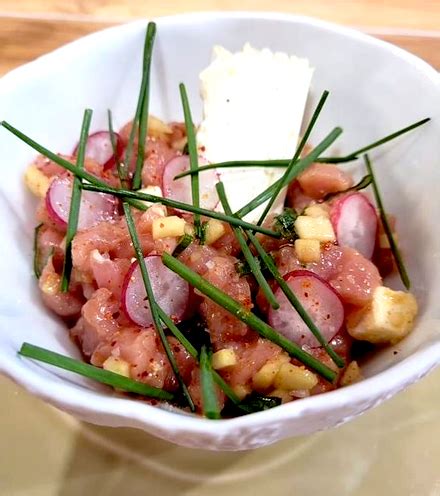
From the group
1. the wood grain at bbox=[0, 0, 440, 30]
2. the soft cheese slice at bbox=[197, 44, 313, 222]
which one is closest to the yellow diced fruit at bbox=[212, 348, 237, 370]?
the soft cheese slice at bbox=[197, 44, 313, 222]

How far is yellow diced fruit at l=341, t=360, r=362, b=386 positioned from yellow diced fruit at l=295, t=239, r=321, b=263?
0.68 ft

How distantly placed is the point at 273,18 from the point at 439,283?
30.7 inches

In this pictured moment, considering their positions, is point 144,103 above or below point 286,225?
above

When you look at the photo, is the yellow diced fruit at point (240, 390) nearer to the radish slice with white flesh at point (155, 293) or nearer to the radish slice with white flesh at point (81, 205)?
the radish slice with white flesh at point (155, 293)

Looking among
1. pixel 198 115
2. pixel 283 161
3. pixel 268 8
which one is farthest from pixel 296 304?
pixel 268 8

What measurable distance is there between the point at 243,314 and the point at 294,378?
142mm

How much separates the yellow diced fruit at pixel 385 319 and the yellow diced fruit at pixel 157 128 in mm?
695

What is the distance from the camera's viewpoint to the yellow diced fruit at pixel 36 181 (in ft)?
4.71

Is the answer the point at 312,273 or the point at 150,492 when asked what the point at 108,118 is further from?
the point at 150,492

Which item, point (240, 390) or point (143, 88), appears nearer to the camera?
point (240, 390)

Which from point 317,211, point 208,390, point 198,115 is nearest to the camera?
point 208,390

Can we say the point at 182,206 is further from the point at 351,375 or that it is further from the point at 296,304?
the point at 351,375

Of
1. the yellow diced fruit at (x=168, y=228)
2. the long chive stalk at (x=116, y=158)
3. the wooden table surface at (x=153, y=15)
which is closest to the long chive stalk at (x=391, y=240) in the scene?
the yellow diced fruit at (x=168, y=228)

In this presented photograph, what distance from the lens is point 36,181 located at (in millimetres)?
1442
